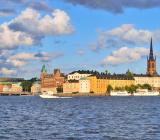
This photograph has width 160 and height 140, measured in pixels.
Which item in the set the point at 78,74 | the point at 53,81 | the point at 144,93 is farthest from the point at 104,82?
the point at 53,81

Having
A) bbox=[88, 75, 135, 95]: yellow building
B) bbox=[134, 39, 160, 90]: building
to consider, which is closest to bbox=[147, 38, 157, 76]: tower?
bbox=[134, 39, 160, 90]: building

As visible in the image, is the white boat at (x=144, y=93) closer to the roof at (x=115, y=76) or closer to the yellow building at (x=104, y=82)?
the yellow building at (x=104, y=82)

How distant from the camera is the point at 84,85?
159 m

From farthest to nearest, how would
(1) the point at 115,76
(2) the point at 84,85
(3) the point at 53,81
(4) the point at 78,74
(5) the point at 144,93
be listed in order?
(3) the point at 53,81 < (4) the point at 78,74 < (1) the point at 115,76 < (2) the point at 84,85 < (5) the point at 144,93

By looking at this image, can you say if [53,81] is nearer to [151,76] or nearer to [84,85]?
[84,85]

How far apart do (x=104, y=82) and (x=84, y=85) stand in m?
6.78

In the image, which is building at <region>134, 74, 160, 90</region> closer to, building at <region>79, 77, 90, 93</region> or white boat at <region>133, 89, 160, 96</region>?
white boat at <region>133, 89, 160, 96</region>

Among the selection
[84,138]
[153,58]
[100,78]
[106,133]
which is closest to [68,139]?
[84,138]

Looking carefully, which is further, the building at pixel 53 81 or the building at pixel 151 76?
the building at pixel 53 81

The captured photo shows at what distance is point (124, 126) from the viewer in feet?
85.1

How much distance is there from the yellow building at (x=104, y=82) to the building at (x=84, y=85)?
1.03 meters

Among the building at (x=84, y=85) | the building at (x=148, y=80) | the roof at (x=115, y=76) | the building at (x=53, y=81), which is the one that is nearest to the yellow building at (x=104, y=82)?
the roof at (x=115, y=76)

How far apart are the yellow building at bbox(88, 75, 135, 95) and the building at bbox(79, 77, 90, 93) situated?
Answer: 3.36 ft

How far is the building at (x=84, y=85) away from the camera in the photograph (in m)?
157
